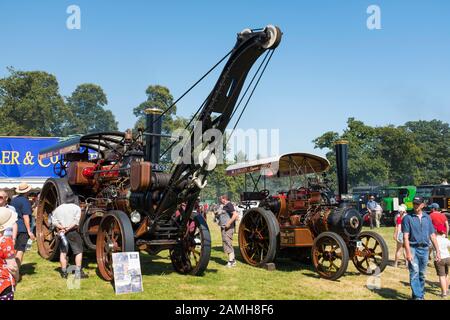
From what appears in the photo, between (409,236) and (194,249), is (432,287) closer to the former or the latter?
(409,236)

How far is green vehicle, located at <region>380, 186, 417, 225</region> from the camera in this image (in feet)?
75.2

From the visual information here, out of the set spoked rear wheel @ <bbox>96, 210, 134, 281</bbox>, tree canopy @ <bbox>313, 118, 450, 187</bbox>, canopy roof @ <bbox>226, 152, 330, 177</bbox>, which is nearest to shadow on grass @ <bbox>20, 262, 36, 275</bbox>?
spoked rear wheel @ <bbox>96, 210, 134, 281</bbox>

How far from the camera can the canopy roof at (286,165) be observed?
31.8ft

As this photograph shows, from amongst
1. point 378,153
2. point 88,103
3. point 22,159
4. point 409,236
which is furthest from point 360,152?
point 88,103

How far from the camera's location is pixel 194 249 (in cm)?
759

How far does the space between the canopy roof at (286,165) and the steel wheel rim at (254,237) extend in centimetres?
108

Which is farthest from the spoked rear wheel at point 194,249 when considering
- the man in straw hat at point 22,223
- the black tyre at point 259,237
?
the man in straw hat at point 22,223

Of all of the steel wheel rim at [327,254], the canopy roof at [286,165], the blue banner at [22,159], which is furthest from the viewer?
the blue banner at [22,159]

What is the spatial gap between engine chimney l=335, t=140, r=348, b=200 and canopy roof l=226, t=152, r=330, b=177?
62cm

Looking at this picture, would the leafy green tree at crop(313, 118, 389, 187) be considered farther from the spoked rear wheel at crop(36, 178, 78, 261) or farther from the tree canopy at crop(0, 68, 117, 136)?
the spoked rear wheel at crop(36, 178, 78, 261)

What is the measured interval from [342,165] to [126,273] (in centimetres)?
539

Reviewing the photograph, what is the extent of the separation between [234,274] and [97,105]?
87870 mm

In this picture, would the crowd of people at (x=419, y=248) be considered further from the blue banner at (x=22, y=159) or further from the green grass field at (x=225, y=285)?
the blue banner at (x=22, y=159)

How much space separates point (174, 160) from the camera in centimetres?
677
